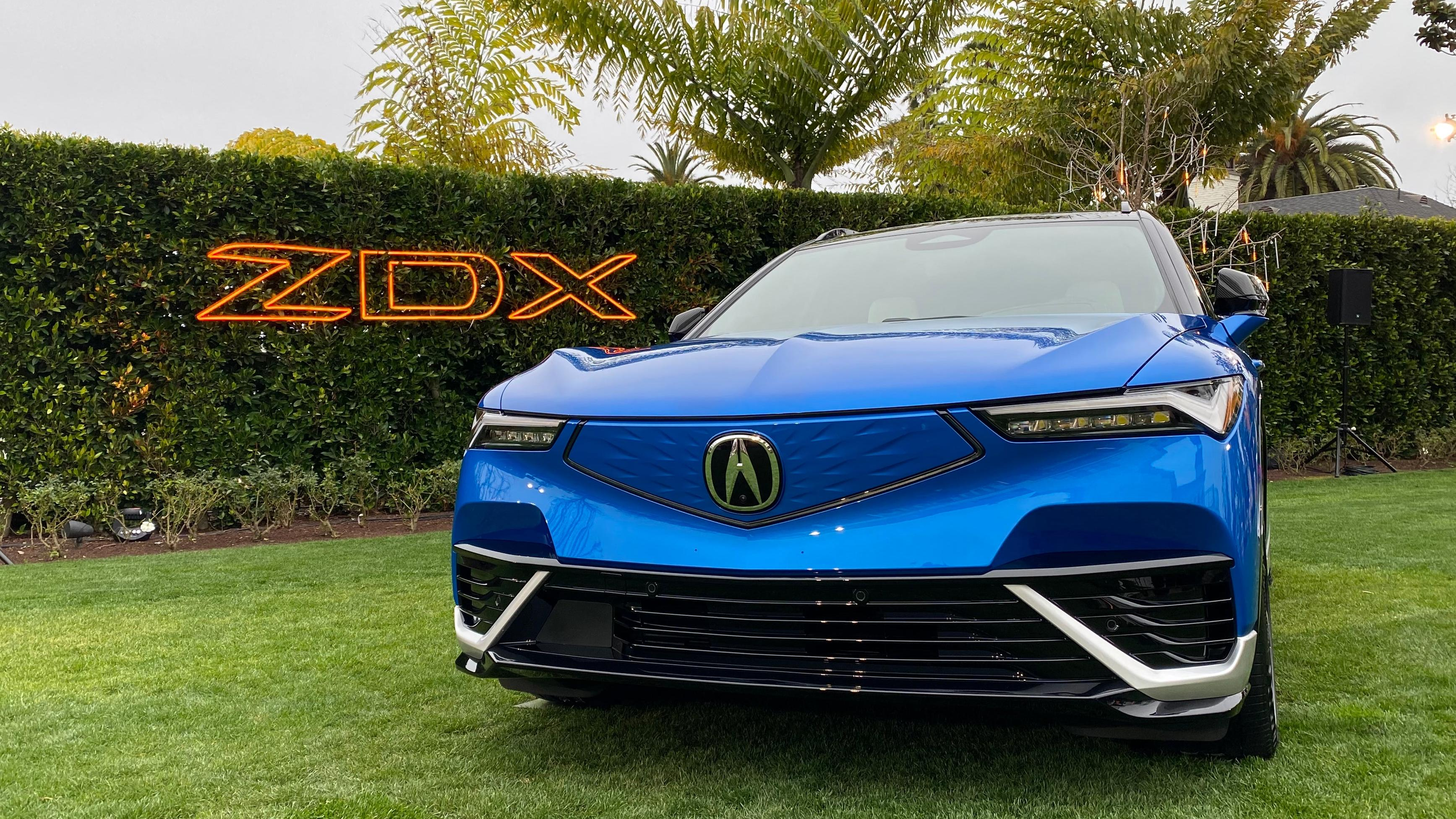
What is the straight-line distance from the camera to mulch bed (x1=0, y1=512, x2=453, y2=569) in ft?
22.1

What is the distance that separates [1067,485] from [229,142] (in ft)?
118

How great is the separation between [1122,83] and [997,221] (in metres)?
10.5

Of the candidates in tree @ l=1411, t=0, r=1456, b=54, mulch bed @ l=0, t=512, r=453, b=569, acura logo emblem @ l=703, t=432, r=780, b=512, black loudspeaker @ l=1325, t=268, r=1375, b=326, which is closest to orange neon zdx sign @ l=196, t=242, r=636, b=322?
mulch bed @ l=0, t=512, r=453, b=569

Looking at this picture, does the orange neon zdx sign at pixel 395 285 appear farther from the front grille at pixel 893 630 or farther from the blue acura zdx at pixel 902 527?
the front grille at pixel 893 630

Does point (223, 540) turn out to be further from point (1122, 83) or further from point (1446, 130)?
point (1446, 130)

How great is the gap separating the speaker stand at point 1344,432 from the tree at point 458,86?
11.1 metres

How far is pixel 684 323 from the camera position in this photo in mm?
3691

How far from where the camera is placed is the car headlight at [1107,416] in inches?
76.5

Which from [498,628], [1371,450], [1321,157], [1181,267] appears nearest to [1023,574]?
[498,628]

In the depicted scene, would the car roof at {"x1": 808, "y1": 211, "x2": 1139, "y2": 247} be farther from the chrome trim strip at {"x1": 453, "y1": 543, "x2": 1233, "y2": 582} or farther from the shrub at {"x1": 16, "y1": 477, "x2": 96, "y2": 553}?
the shrub at {"x1": 16, "y1": 477, "x2": 96, "y2": 553}

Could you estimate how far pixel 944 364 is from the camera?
2131mm

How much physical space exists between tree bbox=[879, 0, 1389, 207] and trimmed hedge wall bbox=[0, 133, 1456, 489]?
15.7 ft

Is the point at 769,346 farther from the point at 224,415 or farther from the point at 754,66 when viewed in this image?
the point at 754,66

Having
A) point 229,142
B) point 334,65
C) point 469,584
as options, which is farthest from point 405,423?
point 229,142
